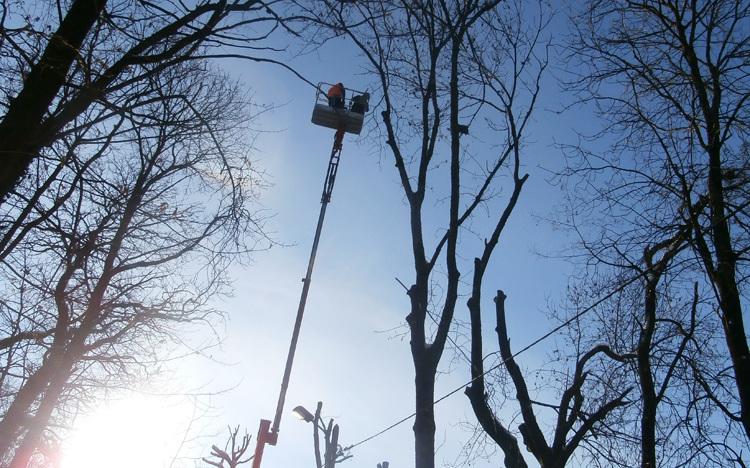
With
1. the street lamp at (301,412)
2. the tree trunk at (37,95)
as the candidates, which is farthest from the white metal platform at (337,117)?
the street lamp at (301,412)

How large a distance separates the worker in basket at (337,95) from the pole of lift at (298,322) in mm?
245

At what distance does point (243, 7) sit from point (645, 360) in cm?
532

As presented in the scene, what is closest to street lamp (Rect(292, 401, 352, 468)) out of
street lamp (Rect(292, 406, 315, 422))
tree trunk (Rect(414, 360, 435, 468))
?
street lamp (Rect(292, 406, 315, 422))

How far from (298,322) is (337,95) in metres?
2.70

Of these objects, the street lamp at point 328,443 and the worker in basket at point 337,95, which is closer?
the worker in basket at point 337,95

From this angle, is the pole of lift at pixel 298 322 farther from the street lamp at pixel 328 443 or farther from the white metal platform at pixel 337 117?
the street lamp at pixel 328 443

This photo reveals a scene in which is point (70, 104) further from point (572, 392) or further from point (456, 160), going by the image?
point (572, 392)

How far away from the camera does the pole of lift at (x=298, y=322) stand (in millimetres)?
4273

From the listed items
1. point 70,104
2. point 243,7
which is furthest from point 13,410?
point 243,7

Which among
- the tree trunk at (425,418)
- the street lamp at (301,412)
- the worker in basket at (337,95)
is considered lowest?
the tree trunk at (425,418)

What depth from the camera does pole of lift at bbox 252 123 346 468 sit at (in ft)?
14.0

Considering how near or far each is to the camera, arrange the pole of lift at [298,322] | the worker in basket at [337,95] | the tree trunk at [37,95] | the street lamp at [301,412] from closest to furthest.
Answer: the tree trunk at [37,95] → the pole of lift at [298,322] → the worker in basket at [337,95] → the street lamp at [301,412]

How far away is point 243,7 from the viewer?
12.1 ft

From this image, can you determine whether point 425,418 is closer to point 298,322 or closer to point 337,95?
point 298,322
